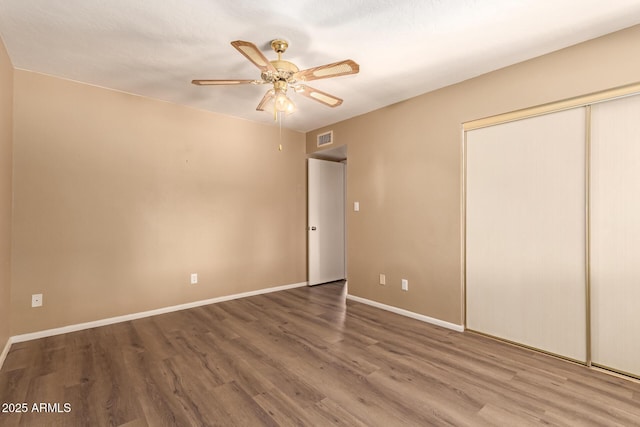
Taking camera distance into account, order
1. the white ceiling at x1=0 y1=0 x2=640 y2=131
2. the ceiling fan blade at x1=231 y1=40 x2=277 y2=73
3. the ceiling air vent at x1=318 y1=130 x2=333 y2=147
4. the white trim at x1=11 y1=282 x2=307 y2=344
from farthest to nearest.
A: the ceiling air vent at x1=318 y1=130 x2=333 y2=147
the white trim at x1=11 y1=282 x2=307 y2=344
the white ceiling at x1=0 y1=0 x2=640 y2=131
the ceiling fan blade at x1=231 y1=40 x2=277 y2=73

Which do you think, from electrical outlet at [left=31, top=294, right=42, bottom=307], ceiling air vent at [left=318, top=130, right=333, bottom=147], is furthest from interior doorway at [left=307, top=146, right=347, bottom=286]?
electrical outlet at [left=31, top=294, right=42, bottom=307]

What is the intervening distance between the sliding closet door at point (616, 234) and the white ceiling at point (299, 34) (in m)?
0.70

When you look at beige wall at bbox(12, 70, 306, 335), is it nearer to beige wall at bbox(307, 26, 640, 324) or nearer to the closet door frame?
beige wall at bbox(307, 26, 640, 324)

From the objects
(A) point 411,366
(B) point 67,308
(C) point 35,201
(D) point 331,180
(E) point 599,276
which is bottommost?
(A) point 411,366

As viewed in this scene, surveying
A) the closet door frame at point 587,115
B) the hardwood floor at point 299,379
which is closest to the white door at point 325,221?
the hardwood floor at point 299,379

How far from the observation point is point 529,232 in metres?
2.66

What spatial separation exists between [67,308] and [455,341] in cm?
380

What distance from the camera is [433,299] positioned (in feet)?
10.8

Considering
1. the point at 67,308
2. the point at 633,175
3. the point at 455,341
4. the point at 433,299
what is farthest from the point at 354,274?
the point at 67,308

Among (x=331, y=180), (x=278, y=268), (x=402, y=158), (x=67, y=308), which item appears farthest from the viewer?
(x=331, y=180)

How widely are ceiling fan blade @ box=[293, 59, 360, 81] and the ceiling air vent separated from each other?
232 centimetres

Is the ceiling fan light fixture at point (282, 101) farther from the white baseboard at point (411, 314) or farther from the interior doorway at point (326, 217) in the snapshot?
the white baseboard at point (411, 314)

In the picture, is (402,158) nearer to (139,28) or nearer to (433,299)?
(433,299)

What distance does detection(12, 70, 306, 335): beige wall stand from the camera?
2900 millimetres
